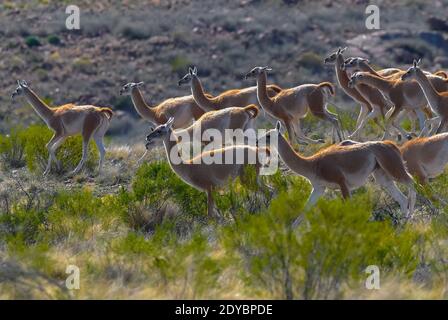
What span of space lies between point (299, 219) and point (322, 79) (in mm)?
27302

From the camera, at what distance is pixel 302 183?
41.9ft

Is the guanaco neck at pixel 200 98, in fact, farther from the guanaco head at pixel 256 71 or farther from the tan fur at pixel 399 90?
the tan fur at pixel 399 90

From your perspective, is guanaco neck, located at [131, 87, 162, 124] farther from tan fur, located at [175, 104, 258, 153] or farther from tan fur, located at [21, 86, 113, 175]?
tan fur, located at [175, 104, 258, 153]

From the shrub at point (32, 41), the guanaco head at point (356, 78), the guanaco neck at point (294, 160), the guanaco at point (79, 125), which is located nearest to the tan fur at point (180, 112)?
the guanaco at point (79, 125)

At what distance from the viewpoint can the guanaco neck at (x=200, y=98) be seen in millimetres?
17188

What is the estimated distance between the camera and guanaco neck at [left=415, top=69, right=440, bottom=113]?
15.2 meters

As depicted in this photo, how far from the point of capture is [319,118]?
16.8m

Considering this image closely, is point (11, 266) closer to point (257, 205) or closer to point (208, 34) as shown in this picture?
point (257, 205)

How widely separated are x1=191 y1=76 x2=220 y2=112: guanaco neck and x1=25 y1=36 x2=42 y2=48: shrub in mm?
23401

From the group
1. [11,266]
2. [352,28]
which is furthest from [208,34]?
[11,266]

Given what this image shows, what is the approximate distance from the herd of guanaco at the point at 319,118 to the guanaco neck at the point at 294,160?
0.04 feet

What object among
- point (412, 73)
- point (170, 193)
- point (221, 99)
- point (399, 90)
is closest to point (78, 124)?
point (221, 99)

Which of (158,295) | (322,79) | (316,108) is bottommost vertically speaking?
(158,295)

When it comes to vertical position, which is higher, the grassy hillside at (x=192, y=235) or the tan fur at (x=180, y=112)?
the tan fur at (x=180, y=112)
